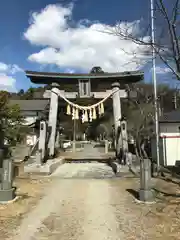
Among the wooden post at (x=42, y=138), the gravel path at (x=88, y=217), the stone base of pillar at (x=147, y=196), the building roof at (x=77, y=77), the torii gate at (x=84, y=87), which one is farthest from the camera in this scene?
the torii gate at (x=84, y=87)

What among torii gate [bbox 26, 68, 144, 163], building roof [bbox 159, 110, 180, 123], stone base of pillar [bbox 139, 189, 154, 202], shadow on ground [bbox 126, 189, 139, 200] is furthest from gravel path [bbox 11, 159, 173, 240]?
building roof [bbox 159, 110, 180, 123]

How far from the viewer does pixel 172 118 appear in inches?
1160

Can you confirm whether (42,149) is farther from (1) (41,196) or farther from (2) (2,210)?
(2) (2,210)

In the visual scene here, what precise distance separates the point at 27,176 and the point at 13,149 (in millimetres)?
9912

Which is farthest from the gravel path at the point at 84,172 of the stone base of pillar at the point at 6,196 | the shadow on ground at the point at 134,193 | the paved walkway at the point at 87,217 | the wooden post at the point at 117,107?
the stone base of pillar at the point at 6,196

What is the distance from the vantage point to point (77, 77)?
1405 cm

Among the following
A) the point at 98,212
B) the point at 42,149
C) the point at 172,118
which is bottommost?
the point at 98,212

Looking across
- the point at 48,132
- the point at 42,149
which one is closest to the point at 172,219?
the point at 42,149

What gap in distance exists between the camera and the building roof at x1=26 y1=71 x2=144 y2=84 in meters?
13.7

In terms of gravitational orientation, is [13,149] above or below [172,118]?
below

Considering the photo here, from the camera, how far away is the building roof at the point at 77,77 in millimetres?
13719

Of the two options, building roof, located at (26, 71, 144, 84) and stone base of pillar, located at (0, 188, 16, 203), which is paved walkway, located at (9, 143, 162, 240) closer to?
stone base of pillar, located at (0, 188, 16, 203)

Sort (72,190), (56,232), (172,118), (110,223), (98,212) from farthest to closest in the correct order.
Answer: (172,118), (72,190), (98,212), (110,223), (56,232)

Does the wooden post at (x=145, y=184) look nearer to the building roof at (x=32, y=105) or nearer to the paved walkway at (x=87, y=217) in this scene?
the paved walkway at (x=87, y=217)
